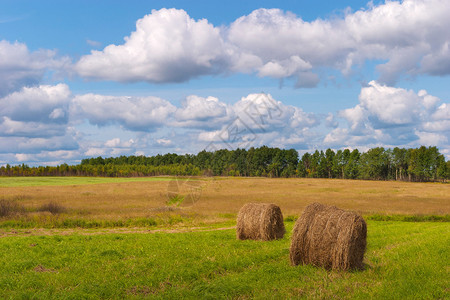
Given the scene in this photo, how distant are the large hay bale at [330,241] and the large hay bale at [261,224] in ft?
18.5

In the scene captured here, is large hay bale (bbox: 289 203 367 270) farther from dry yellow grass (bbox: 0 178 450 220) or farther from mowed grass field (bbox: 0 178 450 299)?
dry yellow grass (bbox: 0 178 450 220)

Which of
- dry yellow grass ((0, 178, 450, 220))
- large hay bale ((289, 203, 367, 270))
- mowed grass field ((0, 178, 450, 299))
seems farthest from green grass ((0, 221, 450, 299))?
dry yellow grass ((0, 178, 450, 220))

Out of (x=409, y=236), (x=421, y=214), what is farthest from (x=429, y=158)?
(x=409, y=236)

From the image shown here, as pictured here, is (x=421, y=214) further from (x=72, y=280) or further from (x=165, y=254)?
(x=72, y=280)

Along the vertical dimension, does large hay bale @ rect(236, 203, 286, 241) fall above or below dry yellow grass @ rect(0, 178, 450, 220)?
above

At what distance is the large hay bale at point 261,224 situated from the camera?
1835cm

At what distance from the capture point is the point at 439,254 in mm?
13992

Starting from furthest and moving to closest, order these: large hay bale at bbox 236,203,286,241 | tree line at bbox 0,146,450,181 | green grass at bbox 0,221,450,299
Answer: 1. tree line at bbox 0,146,450,181
2. large hay bale at bbox 236,203,286,241
3. green grass at bbox 0,221,450,299

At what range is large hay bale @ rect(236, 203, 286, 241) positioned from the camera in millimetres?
18350

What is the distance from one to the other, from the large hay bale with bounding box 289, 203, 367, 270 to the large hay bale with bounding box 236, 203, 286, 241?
5.64 metres

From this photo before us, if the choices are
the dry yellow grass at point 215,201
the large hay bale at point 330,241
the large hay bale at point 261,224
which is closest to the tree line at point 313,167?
the dry yellow grass at point 215,201

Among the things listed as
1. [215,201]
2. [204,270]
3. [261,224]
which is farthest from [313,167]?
[204,270]

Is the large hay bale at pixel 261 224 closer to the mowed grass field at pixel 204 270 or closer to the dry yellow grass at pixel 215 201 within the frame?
the mowed grass field at pixel 204 270

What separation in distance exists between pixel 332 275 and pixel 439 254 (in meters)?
5.35
